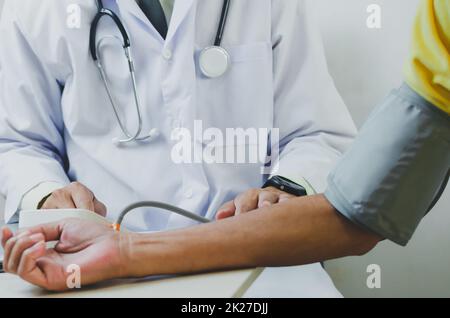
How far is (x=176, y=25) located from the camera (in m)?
1.18

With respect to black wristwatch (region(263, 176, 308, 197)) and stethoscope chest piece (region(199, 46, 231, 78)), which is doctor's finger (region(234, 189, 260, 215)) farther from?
stethoscope chest piece (region(199, 46, 231, 78))

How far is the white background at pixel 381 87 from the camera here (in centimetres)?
135

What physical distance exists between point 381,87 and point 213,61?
442 millimetres

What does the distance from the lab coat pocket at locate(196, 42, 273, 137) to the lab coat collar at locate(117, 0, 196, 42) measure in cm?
12

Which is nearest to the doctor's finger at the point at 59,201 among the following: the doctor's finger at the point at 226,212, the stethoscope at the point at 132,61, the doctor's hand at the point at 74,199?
the doctor's hand at the point at 74,199

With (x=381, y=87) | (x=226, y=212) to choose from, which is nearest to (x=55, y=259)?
(x=226, y=212)

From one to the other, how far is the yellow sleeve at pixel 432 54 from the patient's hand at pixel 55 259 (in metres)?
0.40

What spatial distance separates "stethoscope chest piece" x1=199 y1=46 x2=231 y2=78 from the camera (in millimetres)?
1194

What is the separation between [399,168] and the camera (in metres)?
0.65

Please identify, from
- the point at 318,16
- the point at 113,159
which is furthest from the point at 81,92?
the point at 318,16

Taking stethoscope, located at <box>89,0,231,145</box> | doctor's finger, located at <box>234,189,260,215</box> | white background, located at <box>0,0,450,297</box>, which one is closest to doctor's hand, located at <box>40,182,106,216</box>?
stethoscope, located at <box>89,0,231,145</box>

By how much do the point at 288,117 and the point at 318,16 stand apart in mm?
318

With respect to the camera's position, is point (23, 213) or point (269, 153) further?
point (269, 153)
